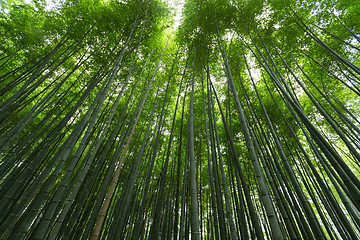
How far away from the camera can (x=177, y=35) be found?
466 centimetres

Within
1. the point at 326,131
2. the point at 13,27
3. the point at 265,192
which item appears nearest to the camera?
the point at 265,192

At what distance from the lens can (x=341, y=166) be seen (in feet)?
4.89

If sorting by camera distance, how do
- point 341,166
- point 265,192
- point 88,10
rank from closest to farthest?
point 265,192, point 341,166, point 88,10

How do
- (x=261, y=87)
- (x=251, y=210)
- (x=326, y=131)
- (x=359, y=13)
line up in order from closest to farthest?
1. (x=251, y=210)
2. (x=359, y=13)
3. (x=261, y=87)
4. (x=326, y=131)

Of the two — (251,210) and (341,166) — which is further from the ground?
(341,166)

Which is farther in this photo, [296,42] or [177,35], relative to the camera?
[177,35]

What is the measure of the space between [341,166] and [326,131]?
6125mm

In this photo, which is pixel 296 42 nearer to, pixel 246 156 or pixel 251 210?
pixel 246 156

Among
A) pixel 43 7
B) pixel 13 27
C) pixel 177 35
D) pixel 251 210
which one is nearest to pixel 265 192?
pixel 251 210

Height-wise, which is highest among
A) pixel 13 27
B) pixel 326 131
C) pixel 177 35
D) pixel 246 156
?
pixel 177 35

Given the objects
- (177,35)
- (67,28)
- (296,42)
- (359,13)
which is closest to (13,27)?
(67,28)

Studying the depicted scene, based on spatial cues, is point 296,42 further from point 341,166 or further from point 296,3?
point 341,166

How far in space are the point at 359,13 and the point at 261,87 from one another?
8.54 ft

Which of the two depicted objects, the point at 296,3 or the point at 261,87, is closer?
the point at 296,3
